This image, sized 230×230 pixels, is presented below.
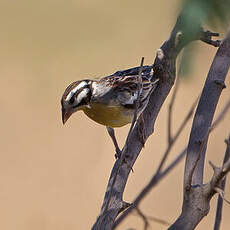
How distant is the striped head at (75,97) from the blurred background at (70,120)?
1708mm

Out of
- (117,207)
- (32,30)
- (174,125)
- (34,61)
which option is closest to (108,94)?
(117,207)

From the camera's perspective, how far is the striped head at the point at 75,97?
3.01 metres

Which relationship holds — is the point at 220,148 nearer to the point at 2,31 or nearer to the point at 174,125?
the point at 174,125

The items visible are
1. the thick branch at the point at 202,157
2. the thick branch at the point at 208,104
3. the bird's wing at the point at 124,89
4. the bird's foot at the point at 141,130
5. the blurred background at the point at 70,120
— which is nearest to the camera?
the thick branch at the point at 202,157

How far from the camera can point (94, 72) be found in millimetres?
7715

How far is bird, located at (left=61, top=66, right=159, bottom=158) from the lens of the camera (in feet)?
10.2

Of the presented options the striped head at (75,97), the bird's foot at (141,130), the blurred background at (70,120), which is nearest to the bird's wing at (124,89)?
the striped head at (75,97)

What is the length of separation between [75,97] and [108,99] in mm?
251

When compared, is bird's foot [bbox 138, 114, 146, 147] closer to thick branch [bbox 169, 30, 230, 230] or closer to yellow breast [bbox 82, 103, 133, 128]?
thick branch [bbox 169, 30, 230, 230]

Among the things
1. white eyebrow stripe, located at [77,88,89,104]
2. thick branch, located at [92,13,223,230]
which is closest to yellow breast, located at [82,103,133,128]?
white eyebrow stripe, located at [77,88,89,104]

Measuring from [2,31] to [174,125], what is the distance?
142 inches

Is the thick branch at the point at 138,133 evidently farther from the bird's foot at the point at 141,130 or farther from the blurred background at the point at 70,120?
the blurred background at the point at 70,120

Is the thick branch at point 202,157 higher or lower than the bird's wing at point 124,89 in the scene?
lower

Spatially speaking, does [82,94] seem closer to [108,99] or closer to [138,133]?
[108,99]
